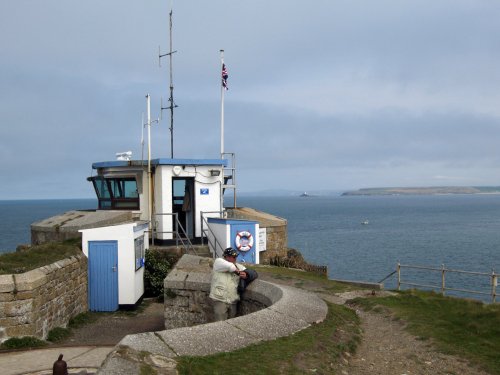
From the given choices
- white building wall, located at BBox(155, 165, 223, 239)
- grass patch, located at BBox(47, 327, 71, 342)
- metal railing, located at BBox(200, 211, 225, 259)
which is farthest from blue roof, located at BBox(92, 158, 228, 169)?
grass patch, located at BBox(47, 327, 71, 342)

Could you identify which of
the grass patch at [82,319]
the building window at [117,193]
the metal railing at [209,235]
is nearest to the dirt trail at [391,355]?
the grass patch at [82,319]

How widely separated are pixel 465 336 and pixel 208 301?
5.15m

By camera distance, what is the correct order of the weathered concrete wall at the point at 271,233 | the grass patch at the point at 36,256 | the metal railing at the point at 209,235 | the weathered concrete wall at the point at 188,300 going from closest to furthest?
the weathered concrete wall at the point at 188,300 → the grass patch at the point at 36,256 → the metal railing at the point at 209,235 → the weathered concrete wall at the point at 271,233

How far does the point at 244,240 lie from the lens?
64.3 ft

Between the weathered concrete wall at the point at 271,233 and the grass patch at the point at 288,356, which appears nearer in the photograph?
the grass patch at the point at 288,356

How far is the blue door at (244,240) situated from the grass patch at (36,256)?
5918mm

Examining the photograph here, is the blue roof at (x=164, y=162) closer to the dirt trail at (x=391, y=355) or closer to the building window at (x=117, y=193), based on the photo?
the building window at (x=117, y=193)

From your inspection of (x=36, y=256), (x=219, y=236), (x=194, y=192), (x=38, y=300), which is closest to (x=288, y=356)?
(x=38, y=300)

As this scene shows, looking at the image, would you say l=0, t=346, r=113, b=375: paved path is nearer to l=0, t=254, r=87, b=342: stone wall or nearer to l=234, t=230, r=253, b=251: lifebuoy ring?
l=0, t=254, r=87, b=342: stone wall

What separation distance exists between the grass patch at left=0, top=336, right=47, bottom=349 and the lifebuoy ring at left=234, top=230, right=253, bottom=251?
9438 mm

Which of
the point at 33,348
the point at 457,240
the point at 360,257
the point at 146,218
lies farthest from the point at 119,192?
the point at 457,240

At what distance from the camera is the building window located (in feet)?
71.7

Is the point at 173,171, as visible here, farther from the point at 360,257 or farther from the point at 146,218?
the point at 360,257

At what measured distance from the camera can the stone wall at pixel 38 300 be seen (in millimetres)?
10586
